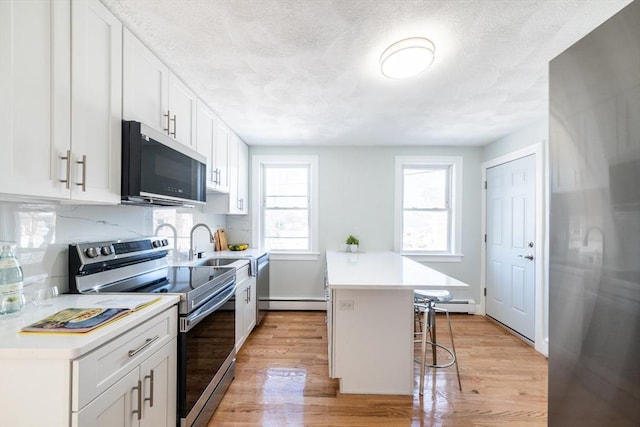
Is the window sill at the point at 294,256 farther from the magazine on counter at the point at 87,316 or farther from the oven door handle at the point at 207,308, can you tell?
the magazine on counter at the point at 87,316

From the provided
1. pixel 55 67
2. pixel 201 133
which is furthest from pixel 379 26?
pixel 201 133

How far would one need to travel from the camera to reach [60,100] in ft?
3.61

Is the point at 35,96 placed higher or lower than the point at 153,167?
higher

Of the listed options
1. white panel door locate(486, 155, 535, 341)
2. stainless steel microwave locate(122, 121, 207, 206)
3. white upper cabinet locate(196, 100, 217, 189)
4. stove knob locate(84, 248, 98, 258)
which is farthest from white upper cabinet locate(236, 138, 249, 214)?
white panel door locate(486, 155, 535, 341)

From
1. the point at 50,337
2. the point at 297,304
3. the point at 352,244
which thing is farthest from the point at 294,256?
the point at 50,337

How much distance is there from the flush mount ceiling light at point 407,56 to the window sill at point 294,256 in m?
2.64

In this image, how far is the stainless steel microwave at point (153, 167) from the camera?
1455 mm

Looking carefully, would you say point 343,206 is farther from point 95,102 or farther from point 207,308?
point 95,102

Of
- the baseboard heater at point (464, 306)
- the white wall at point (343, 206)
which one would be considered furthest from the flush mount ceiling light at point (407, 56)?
the baseboard heater at point (464, 306)

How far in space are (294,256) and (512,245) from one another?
2712 millimetres

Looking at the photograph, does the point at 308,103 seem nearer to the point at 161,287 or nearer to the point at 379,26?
the point at 379,26

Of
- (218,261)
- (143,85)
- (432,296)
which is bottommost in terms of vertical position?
(432,296)

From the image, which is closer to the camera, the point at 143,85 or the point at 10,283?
the point at 10,283

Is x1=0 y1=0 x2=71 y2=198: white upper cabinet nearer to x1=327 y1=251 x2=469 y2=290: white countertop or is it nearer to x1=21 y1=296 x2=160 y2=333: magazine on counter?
x1=21 y1=296 x2=160 y2=333: magazine on counter
